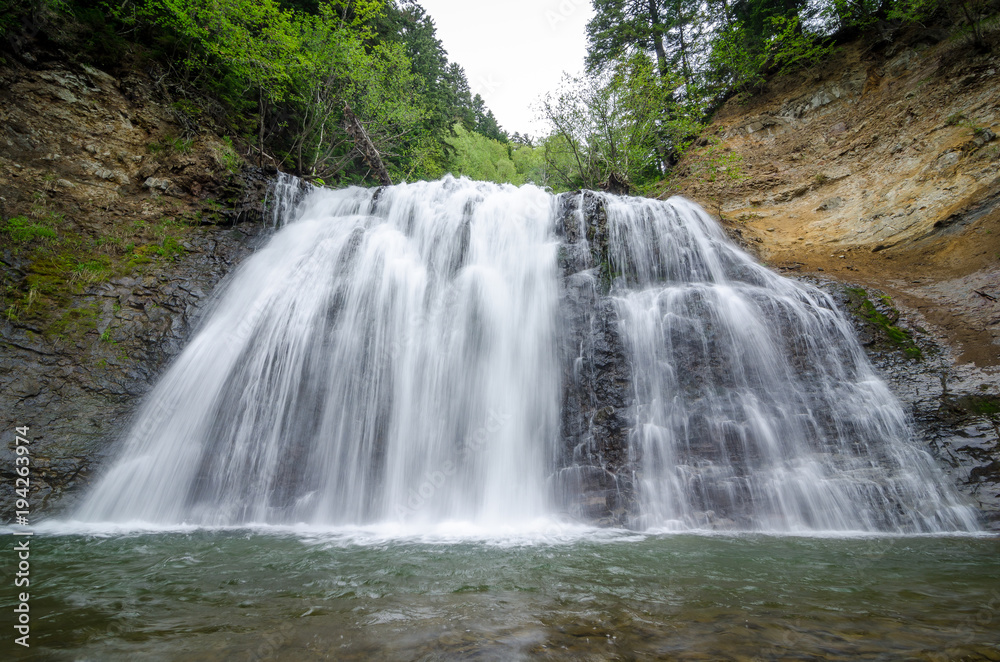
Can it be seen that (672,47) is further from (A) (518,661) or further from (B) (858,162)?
(A) (518,661)

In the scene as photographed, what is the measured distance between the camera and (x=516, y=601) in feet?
8.02

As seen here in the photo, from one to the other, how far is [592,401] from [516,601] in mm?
3752

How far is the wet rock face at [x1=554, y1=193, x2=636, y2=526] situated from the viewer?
5137 millimetres

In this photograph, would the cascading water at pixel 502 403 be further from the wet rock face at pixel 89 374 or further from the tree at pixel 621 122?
the tree at pixel 621 122

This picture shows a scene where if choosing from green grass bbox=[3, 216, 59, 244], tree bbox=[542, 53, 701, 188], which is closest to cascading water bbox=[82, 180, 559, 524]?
green grass bbox=[3, 216, 59, 244]

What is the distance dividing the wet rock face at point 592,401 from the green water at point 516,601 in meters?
1.16

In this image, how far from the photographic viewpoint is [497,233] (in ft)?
29.7

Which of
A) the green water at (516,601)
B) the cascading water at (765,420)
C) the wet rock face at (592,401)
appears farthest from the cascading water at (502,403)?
the green water at (516,601)

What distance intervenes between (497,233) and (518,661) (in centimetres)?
813

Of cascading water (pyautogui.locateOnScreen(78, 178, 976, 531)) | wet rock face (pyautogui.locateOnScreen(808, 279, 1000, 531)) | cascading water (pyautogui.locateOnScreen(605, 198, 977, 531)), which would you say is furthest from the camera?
cascading water (pyautogui.locateOnScreen(78, 178, 976, 531))

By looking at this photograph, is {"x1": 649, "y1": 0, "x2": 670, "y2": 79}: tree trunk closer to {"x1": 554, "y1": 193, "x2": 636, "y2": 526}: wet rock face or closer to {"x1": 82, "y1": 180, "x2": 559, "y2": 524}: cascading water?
{"x1": 82, "y1": 180, "x2": 559, "y2": 524}: cascading water

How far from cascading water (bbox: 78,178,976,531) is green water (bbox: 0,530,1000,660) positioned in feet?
3.70

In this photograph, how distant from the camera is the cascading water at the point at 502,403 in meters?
5.04

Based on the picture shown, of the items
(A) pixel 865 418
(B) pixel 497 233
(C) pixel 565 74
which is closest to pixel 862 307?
(A) pixel 865 418
